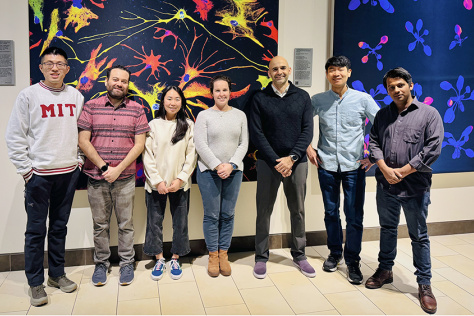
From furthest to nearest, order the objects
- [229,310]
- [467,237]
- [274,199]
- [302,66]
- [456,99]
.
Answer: [467,237] < [456,99] < [302,66] < [274,199] < [229,310]

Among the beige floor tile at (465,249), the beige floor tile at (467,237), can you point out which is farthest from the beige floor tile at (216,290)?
the beige floor tile at (467,237)

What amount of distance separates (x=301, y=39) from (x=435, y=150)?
1.53 m

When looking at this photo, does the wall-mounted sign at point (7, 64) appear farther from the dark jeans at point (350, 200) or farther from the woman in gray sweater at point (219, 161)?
the dark jeans at point (350, 200)

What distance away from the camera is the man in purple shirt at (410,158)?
2.58 m

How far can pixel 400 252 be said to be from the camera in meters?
3.60

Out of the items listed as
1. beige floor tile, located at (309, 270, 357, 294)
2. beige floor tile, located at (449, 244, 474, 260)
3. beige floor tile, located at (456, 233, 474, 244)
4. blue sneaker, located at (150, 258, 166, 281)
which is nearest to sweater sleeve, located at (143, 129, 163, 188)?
blue sneaker, located at (150, 258, 166, 281)

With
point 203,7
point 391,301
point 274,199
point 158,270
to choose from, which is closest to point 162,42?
point 203,7

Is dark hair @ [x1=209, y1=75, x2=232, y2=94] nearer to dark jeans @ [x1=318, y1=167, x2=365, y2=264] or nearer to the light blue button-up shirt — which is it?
the light blue button-up shirt

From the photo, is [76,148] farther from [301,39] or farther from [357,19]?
[357,19]

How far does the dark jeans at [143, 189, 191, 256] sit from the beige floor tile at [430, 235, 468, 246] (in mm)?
2466

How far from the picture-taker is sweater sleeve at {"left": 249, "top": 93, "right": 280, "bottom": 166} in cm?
302

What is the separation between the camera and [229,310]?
2613mm

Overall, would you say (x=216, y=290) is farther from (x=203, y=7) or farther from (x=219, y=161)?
(x=203, y=7)

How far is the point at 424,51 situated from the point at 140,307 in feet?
10.6
